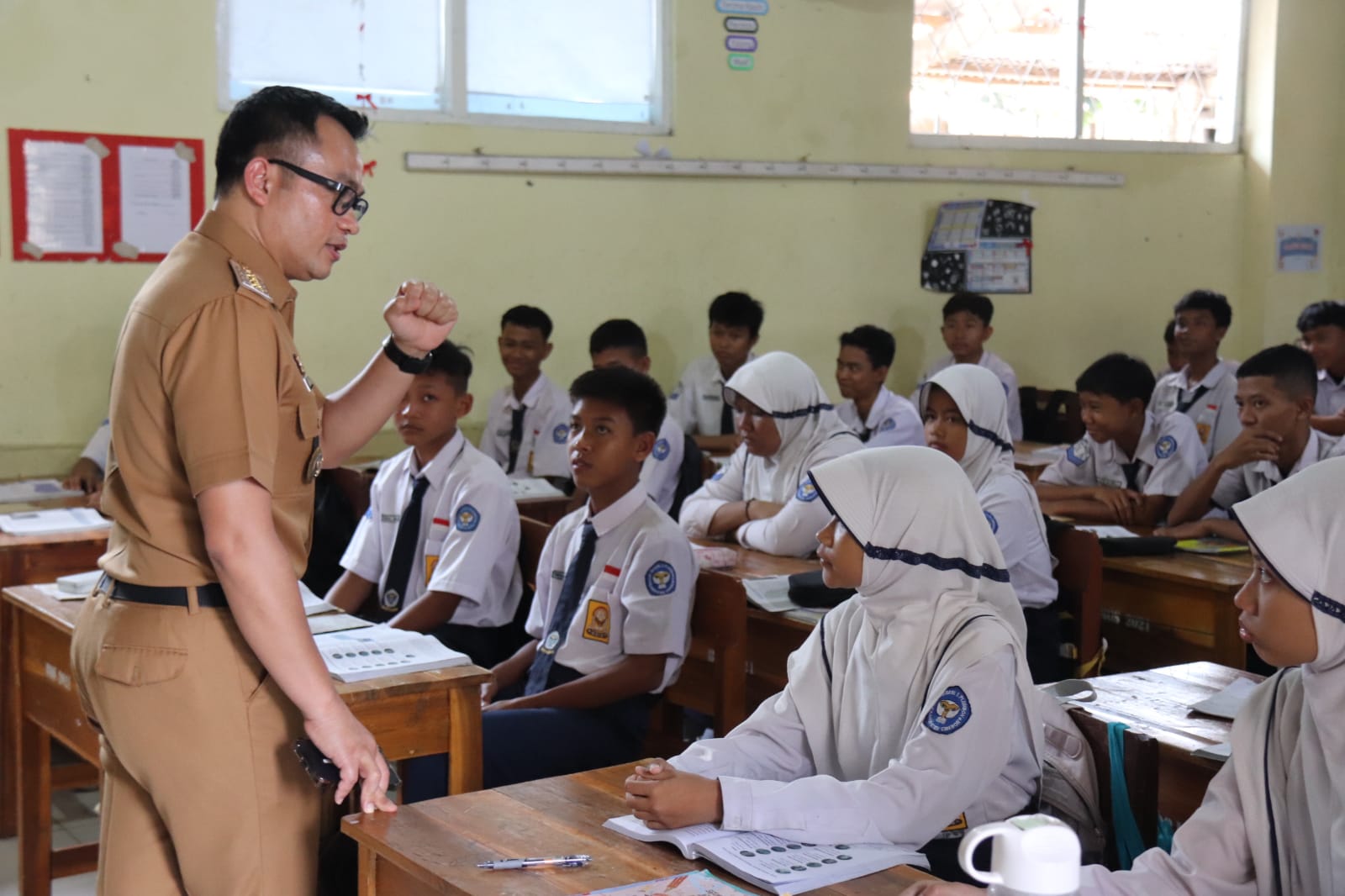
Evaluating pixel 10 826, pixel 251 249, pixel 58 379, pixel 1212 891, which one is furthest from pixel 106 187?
pixel 1212 891

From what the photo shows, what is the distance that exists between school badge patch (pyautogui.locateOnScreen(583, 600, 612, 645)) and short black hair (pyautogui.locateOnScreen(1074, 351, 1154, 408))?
2.14m

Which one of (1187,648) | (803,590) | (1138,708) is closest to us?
(1138,708)

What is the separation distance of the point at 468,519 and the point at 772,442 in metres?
1.19

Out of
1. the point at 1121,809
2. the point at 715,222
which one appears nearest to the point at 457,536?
the point at 1121,809

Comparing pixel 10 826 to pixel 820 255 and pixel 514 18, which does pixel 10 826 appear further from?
pixel 820 255

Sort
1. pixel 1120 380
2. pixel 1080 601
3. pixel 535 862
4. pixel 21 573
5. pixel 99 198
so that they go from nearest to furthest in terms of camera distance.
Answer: pixel 535 862 < pixel 1080 601 < pixel 21 573 < pixel 1120 380 < pixel 99 198

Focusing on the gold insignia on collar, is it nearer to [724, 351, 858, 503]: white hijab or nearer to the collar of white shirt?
the collar of white shirt

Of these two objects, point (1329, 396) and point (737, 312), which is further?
point (737, 312)

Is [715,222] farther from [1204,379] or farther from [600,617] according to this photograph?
[600,617]

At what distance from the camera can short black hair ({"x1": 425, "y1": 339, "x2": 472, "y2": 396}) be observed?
3307mm

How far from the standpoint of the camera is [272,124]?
1616mm

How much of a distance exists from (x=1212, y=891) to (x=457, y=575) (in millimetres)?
1906

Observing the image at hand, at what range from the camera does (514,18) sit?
554 centimetres

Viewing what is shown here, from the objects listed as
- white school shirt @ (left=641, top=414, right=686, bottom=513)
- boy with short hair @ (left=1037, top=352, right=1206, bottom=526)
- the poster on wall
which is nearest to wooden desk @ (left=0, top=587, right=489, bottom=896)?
white school shirt @ (left=641, top=414, right=686, bottom=513)
